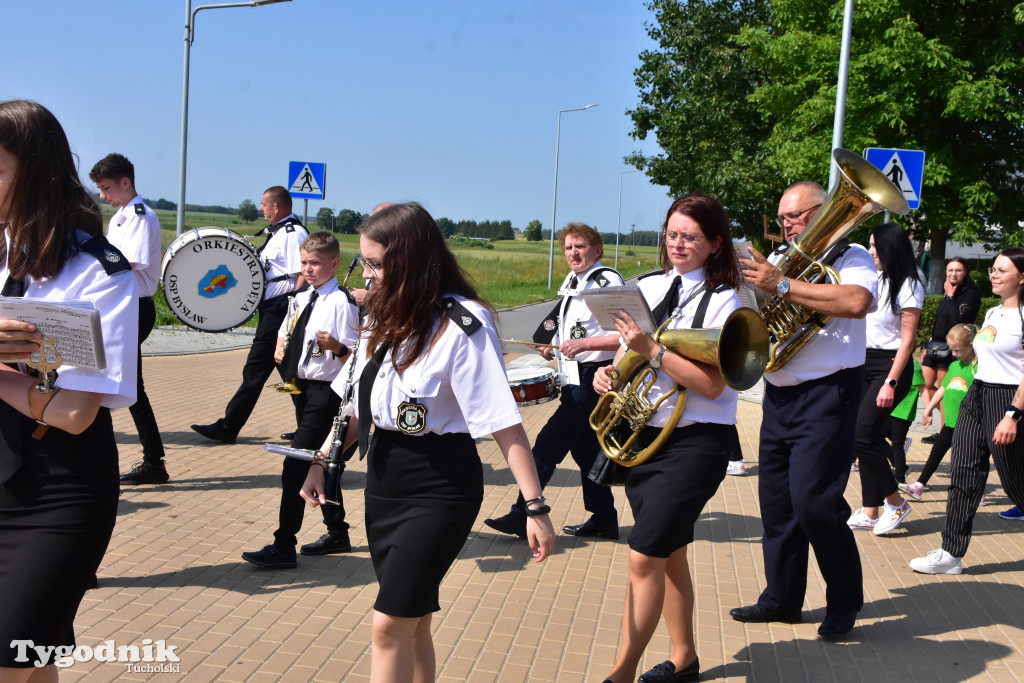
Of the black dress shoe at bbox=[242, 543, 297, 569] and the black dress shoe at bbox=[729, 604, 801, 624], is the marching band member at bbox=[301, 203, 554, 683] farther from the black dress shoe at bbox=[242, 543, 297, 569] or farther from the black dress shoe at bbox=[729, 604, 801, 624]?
the black dress shoe at bbox=[242, 543, 297, 569]

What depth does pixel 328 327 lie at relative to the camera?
5141 mm

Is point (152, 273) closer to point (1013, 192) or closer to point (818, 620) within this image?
point (818, 620)

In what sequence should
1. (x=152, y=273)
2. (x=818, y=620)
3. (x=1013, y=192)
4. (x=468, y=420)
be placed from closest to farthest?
(x=468, y=420) < (x=818, y=620) < (x=152, y=273) < (x=1013, y=192)

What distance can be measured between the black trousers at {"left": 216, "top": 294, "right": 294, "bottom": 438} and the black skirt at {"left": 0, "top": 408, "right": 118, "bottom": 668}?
541 centimetres

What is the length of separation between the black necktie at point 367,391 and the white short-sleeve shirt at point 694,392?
1148 mm

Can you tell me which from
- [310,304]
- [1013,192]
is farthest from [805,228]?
[1013,192]

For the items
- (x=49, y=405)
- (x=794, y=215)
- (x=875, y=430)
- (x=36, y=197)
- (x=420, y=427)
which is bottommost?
(x=875, y=430)

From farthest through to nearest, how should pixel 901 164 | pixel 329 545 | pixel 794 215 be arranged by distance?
1. pixel 901 164
2. pixel 329 545
3. pixel 794 215

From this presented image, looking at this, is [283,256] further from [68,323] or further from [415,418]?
[68,323]

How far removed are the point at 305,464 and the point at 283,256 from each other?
323cm

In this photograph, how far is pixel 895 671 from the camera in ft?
13.7

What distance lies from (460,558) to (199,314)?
3.49 metres

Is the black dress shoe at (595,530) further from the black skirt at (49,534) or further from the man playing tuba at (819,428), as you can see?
the black skirt at (49,534)

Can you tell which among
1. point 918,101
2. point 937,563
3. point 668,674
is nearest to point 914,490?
point 937,563
